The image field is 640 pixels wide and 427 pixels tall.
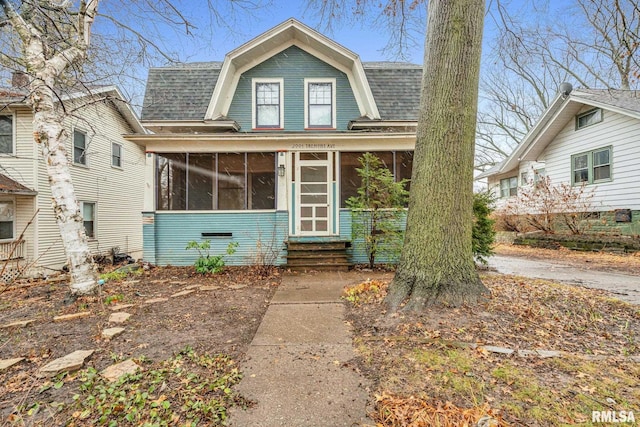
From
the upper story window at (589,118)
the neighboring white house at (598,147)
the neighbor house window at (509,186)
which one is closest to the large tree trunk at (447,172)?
the neighboring white house at (598,147)

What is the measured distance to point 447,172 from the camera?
3.78 m

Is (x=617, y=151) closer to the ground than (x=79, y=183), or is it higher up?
higher up

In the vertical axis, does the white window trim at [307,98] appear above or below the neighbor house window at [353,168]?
above

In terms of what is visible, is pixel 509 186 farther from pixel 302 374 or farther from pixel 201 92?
pixel 302 374

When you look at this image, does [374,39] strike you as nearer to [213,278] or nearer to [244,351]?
[213,278]

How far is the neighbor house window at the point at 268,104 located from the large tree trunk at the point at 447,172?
638cm

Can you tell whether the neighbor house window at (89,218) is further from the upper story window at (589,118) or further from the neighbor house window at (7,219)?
the upper story window at (589,118)

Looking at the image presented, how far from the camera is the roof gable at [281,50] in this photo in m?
8.97

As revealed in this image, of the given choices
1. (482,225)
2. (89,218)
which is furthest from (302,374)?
(89,218)

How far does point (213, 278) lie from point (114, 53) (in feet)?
16.8

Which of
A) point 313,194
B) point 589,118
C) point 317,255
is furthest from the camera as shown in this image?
point 589,118

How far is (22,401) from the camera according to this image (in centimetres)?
227

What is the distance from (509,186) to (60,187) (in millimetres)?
20786

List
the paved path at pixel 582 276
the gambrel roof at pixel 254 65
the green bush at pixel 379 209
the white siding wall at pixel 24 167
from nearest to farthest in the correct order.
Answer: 1. the paved path at pixel 582 276
2. the green bush at pixel 379 209
3. the gambrel roof at pixel 254 65
4. the white siding wall at pixel 24 167
